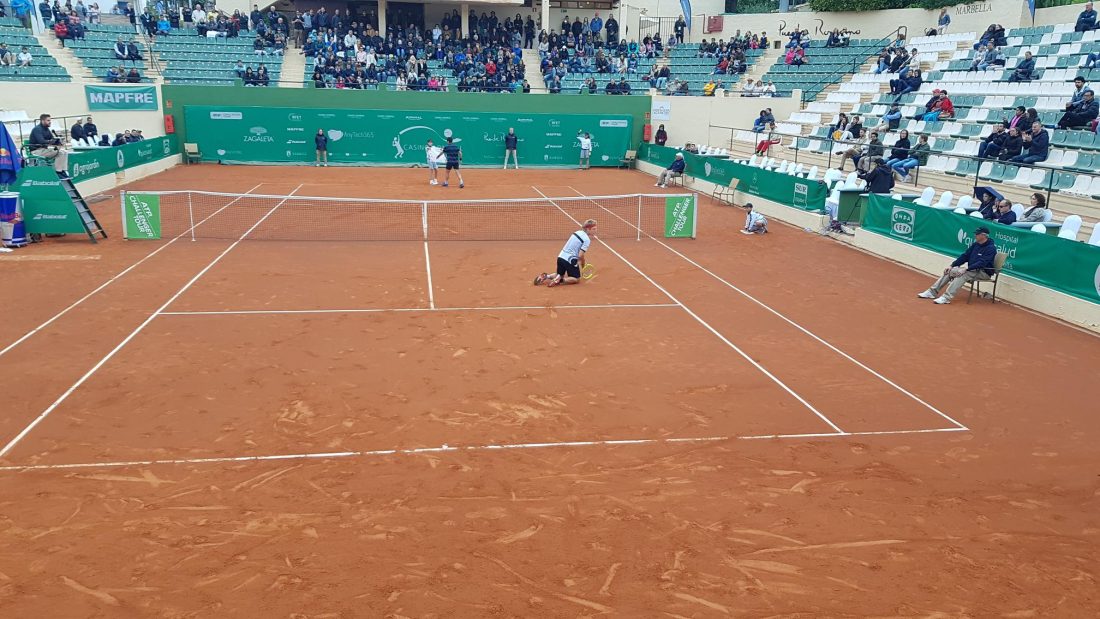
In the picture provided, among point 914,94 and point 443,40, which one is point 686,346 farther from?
point 443,40

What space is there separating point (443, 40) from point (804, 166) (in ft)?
83.5

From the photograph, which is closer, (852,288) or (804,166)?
(852,288)

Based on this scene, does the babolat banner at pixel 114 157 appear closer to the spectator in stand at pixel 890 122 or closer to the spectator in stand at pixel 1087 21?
the spectator in stand at pixel 890 122

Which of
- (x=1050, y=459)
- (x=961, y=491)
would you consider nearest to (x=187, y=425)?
(x=961, y=491)

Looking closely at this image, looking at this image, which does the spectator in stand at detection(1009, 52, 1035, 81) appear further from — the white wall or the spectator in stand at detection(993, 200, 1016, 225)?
the white wall

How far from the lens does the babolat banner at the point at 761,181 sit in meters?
24.0

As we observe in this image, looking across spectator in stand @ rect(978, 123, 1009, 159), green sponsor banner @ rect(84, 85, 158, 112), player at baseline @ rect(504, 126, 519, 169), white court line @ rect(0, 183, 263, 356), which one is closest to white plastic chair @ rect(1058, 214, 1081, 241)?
spectator in stand @ rect(978, 123, 1009, 159)

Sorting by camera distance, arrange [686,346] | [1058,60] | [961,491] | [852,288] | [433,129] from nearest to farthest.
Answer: [961,491] → [686,346] → [852,288] → [1058,60] → [433,129]

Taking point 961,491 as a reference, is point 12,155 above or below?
above

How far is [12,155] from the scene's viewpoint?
59.7ft

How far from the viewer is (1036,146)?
73.4ft

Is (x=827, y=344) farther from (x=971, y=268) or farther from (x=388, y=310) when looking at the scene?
(x=388, y=310)

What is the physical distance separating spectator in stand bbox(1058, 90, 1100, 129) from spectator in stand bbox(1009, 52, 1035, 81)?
5.14m

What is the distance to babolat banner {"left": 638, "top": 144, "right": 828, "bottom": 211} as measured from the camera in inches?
946
